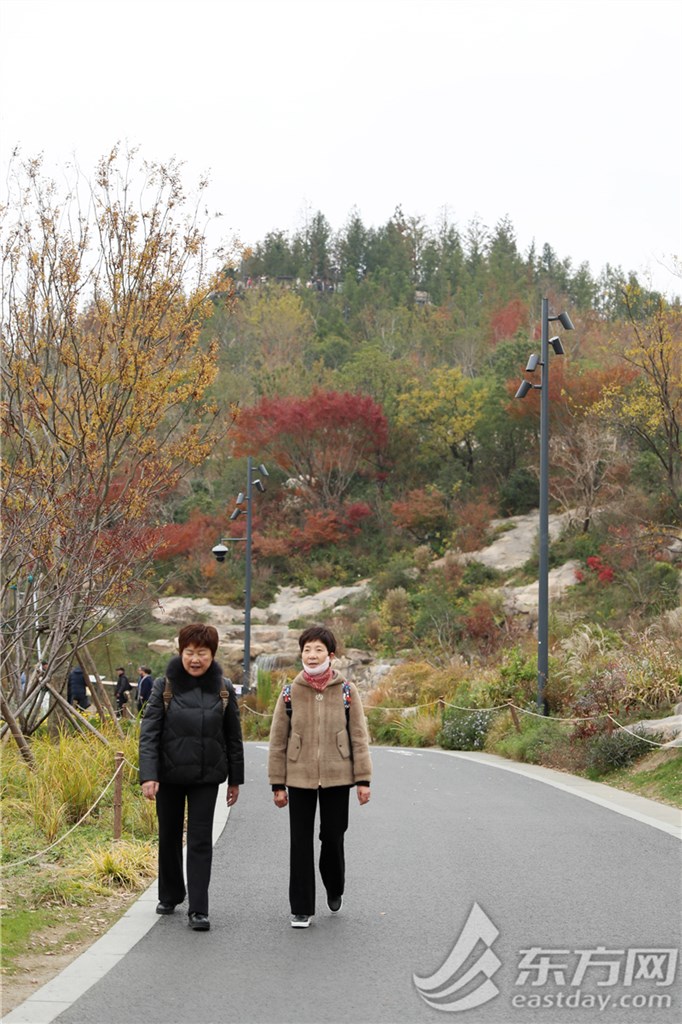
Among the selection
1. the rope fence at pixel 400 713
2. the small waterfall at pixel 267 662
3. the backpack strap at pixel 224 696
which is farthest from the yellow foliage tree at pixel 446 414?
the backpack strap at pixel 224 696

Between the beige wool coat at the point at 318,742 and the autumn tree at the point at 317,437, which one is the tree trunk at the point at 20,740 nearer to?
the beige wool coat at the point at 318,742

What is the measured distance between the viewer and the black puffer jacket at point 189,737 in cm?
732

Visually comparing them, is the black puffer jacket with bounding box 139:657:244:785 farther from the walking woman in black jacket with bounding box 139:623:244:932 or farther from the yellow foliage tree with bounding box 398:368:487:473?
the yellow foliage tree with bounding box 398:368:487:473

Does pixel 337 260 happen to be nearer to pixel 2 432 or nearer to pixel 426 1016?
pixel 2 432

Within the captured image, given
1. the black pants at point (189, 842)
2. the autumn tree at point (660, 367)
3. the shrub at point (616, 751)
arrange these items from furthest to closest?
the autumn tree at point (660, 367), the shrub at point (616, 751), the black pants at point (189, 842)

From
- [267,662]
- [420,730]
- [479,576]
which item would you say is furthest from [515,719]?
[479,576]

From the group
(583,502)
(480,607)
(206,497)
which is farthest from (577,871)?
(206,497)

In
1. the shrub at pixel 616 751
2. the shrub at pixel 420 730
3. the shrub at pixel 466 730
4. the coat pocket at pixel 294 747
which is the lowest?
the shrub at pixel 420 730

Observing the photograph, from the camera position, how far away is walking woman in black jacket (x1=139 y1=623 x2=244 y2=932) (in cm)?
728

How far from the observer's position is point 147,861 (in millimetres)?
9258

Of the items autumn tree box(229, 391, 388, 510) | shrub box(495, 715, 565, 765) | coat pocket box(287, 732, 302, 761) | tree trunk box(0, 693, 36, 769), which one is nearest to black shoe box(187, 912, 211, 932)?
coat pocket box(287, 732, 302, 761)

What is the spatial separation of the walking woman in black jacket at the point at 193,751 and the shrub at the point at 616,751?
31.2 feet

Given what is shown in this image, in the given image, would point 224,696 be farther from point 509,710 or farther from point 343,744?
point 509,710

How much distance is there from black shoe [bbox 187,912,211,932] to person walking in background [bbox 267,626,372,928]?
51cm
